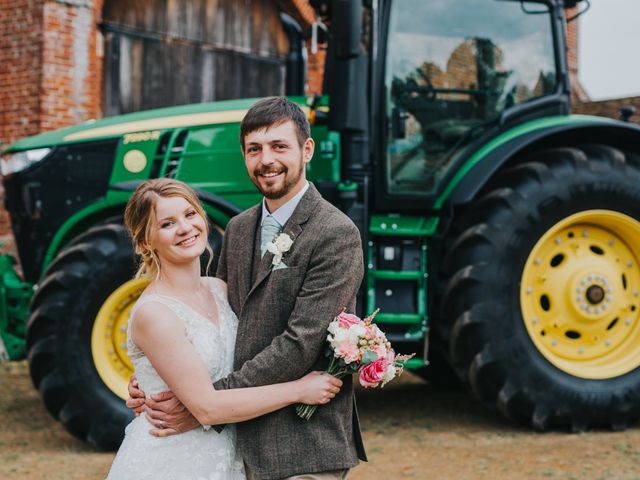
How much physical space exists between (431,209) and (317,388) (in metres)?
2.69

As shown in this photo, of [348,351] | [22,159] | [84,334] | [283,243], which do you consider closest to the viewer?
[348,351]

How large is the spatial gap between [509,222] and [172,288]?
102 inches

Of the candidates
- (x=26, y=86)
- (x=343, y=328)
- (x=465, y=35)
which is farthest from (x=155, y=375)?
(x=26, y=86)

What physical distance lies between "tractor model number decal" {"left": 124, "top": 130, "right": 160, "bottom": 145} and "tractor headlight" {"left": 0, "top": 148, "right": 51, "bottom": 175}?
1.63 ft

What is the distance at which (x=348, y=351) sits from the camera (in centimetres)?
195

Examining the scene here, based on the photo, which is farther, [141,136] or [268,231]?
[141,136]

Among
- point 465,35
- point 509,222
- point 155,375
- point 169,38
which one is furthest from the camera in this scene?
point 169,38

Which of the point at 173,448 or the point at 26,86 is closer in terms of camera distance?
the point at 173,448

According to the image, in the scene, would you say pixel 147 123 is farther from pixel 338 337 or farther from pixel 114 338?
pixel 338 337

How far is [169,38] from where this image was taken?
9.23m

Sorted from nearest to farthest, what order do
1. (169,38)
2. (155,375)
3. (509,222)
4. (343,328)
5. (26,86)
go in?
(343,328)
(155,375)
(509,222)
(26,86)
(169,38)

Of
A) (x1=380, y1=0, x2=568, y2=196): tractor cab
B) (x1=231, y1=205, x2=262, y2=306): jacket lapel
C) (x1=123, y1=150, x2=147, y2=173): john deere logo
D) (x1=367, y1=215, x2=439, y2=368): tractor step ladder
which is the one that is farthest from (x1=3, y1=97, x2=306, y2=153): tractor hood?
(x1=231, y1=205, x2=262, y2=306): jacket lapel

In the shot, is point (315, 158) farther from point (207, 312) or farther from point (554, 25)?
point (207, 312)

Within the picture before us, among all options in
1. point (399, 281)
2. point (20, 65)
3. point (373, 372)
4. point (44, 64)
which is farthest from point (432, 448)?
point (20, 65)
